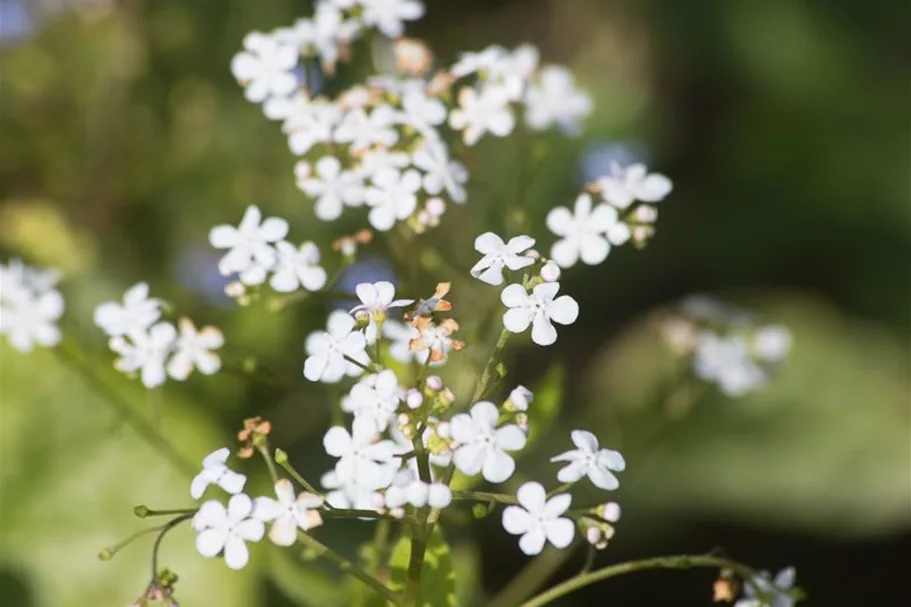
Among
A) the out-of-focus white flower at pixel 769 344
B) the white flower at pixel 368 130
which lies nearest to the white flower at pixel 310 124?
the white flower at pixel 368 130

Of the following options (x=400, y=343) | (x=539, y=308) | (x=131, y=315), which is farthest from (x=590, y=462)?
(x=131, y=315)

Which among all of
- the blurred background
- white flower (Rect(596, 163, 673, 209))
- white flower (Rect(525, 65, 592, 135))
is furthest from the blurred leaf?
white flower (Rect(596, 163, 673, 209))

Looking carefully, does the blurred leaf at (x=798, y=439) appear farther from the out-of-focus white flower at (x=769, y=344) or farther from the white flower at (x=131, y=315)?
the white flower at (x=131, y=315)

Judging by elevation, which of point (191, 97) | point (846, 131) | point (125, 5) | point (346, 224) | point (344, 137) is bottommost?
point (344, 137)

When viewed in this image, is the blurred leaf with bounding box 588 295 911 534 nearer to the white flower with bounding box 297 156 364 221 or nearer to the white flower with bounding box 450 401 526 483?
the white flower with bounding box 297 156 364 221

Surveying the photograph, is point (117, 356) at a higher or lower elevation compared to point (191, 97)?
lower

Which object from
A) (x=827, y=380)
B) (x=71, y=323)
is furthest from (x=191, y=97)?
(x=827, y=380)

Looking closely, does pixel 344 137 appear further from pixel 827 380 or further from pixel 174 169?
pixel 827 380
